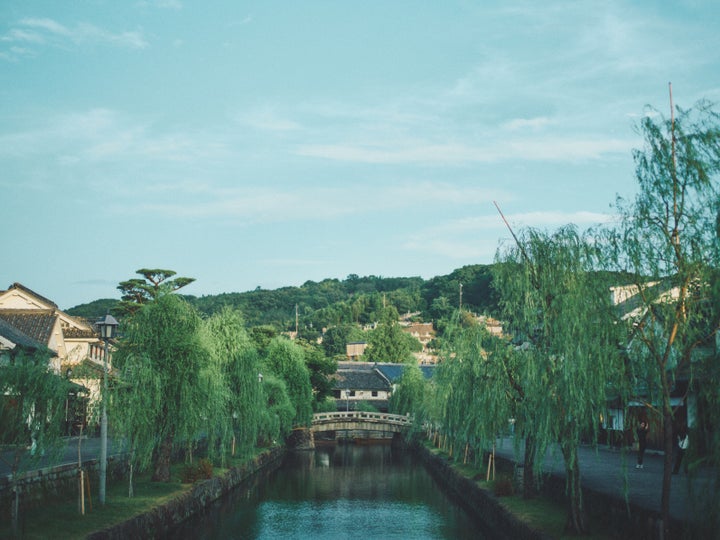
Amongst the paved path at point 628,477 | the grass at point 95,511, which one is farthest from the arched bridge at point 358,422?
the grass at point 95,511

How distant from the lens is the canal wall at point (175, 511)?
18906 mm

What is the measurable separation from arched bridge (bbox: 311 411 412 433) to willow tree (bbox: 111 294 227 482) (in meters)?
39.6

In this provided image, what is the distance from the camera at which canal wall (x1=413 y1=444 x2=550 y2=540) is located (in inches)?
818

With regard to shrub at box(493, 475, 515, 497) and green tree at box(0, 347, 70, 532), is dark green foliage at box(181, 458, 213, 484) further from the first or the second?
shrub at box(493, 475, 515, 497)

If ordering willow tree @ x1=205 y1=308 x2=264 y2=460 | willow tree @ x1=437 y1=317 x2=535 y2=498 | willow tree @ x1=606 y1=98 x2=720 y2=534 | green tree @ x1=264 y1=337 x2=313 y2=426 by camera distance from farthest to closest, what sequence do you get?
green tree @ x1=264 y1=337 x2=313 y2=426
willow tree @ x1=205 y1=308 x2=264 y2=460
willow tree @ x1=437 y1=317 x2=535 y2=498
willow tree @ x1=606 y1=98 x2=720 y2=534

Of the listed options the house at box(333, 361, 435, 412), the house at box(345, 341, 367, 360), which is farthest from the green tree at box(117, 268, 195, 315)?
the house at box(345, 341, 367, 360)

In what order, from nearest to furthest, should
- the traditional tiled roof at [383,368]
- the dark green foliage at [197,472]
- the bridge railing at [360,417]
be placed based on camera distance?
1. the dark green foliage at [197,472]
2. the bridge railing at [360,417]
3. the traditional tiled roof at [383,368]

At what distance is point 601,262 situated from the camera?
16.7 metres

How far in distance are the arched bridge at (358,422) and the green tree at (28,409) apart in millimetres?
49386

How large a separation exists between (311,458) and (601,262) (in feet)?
147

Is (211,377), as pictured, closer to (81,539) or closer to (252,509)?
(252,509)

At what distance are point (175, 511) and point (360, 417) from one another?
43.9m

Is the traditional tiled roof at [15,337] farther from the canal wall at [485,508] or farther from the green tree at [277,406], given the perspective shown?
the canal wall at [485,508]

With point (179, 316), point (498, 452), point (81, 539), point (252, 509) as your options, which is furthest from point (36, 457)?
point (498, 452)
